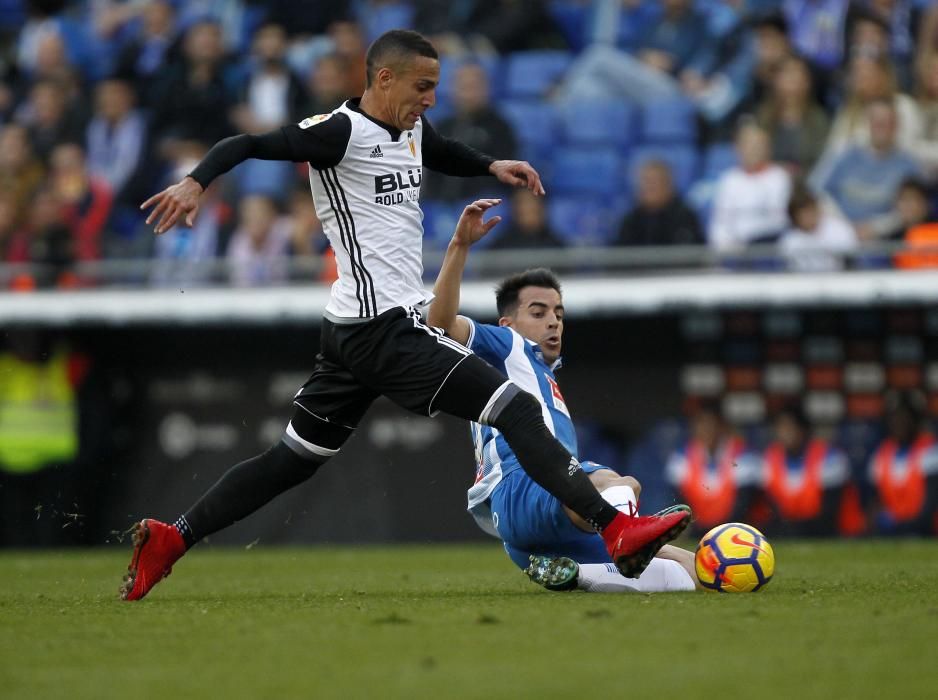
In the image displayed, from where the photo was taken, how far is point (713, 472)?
1275 cm

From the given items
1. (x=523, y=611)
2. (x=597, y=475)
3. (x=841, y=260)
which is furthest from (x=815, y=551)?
(x=523, y=611)

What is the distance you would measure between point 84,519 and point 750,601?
9.73 m

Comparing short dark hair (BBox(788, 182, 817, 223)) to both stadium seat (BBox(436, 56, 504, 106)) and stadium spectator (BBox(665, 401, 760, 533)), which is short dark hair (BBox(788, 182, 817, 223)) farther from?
stadium seat (BBox(436, 56, 504, 106))

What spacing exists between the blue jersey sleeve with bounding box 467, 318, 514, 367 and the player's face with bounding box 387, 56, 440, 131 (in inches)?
40.1

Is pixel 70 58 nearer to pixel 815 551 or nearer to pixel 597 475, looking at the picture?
pixel 815 551

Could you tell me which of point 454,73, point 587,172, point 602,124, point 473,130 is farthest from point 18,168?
point 602,124

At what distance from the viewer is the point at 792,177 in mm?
12734

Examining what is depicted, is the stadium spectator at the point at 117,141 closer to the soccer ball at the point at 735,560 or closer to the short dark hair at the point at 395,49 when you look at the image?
the short dark hair at the point at 395,49

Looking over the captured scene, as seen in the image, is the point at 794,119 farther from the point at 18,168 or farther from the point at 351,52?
the point at 18,168

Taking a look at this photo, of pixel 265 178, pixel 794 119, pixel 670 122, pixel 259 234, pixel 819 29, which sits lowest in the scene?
pixel 259 234

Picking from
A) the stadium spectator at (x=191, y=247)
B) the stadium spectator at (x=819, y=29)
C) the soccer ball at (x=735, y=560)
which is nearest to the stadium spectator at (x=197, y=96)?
the stadium spectator at (x=191, y=247)

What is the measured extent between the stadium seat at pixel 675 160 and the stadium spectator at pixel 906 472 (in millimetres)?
2634

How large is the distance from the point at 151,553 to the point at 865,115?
8.62m

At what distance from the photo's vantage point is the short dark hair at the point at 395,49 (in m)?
5.99
